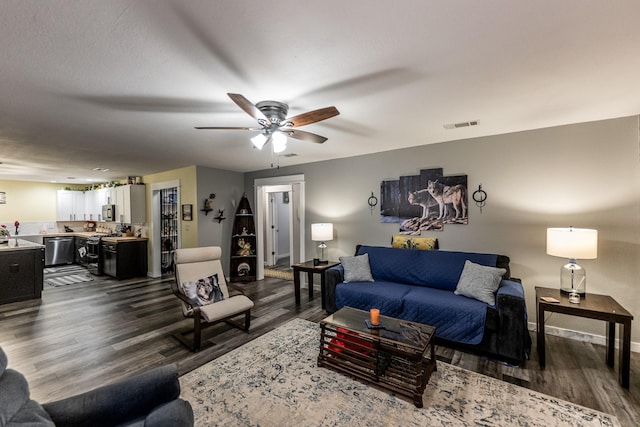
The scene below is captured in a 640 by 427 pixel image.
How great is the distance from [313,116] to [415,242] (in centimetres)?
268

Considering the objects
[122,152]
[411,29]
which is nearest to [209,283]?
[122,152]

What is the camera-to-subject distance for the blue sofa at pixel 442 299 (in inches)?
103

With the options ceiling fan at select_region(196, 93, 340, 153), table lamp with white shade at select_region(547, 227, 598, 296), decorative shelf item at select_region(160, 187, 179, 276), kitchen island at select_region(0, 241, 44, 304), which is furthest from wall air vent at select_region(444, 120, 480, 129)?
kitchen island at select_region(0, 241, 44, 304)

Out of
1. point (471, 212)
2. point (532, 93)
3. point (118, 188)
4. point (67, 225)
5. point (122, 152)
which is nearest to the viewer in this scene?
point (532, 93)

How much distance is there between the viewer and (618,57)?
5.68 ft

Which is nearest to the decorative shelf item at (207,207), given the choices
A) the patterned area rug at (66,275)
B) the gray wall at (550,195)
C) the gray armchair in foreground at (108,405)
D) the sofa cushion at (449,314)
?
the gray wall at (550,195)

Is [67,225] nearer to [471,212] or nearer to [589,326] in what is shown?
[471,212]

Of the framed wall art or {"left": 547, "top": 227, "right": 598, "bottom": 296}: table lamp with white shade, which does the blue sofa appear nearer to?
{"left": 547, "top": 227, "right": 598, "bottom": 296}: table lamp with white shade

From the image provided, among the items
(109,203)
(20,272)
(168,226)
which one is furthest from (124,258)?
(109,203)

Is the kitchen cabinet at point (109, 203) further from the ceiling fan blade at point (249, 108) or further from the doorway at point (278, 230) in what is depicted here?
the ceiling fan blade at point (249, 108)

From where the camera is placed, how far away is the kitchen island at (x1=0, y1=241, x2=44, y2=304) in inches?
172

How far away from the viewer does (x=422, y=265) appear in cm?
363

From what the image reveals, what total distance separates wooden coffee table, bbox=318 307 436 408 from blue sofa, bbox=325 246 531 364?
48cm

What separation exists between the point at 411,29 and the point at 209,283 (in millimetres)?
3267
